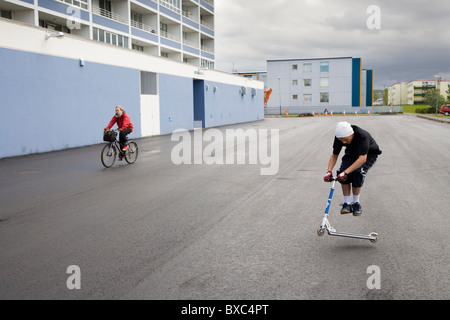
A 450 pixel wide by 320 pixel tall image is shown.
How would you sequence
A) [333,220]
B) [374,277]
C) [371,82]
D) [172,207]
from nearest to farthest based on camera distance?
[374,277]
[333,220]
[172,207]
[371,82]

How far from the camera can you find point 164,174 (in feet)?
36.3

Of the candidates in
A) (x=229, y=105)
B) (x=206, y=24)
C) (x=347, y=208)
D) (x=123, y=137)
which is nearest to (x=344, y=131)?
(x=347, y=208)

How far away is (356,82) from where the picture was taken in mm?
80000

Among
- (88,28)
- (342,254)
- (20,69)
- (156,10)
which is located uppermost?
(156,10)

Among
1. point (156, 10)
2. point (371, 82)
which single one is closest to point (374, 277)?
point (156, 10)

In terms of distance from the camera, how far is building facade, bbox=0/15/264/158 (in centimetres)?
1620

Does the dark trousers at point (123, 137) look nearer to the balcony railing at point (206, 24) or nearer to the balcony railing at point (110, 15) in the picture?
the balcony railing at point (110, 15)

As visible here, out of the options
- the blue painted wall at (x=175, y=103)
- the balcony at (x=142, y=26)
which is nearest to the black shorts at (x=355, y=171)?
the blue painted wall at (x=175, y=103)

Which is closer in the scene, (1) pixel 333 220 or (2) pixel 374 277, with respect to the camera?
(2) pixel 374 277

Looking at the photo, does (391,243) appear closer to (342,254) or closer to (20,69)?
(342,254)

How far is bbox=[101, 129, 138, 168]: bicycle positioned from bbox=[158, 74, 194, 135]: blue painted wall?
15162mm

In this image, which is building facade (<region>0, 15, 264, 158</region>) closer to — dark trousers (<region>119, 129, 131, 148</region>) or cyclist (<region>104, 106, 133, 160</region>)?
cyclist (<region>104, 106, 133, 160</region>)

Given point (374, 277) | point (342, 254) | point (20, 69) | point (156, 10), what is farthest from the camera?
point (156, 10)
